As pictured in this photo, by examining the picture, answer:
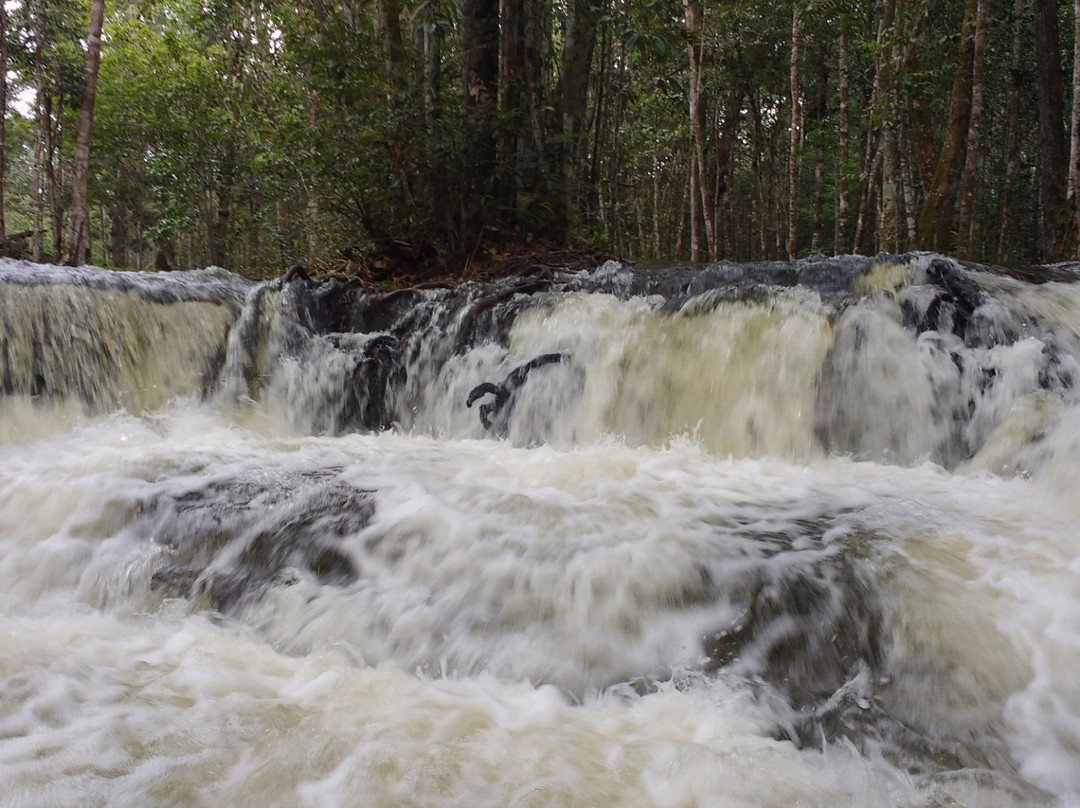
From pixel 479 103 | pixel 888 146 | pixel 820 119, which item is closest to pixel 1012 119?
pixel 820 119

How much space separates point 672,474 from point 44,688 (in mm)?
2520

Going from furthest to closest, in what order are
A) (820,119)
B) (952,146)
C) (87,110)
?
(820,119), (87,110), (952,146)

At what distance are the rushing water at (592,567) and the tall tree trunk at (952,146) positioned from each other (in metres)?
4.09

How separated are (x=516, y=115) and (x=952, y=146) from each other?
16.0 ft

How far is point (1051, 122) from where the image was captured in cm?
784

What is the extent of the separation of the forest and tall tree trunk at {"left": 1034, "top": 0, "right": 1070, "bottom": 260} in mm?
29

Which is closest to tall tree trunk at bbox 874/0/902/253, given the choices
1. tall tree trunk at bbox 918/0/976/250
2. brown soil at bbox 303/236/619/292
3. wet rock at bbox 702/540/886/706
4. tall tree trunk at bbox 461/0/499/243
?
tall tree trunk at bbox 918/0/976/250

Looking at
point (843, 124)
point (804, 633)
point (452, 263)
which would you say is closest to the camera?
point (804, 633)

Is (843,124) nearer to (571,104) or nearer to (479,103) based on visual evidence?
(571,104)

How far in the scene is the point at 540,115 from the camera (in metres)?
7.64

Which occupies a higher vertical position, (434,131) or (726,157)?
(726,157)

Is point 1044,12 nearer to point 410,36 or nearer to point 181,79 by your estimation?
point 410,36

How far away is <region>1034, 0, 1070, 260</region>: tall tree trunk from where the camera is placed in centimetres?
766

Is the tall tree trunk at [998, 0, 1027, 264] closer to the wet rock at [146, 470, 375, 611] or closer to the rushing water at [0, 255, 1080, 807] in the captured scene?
the rushing water at [0, 255, 1080, 807]
